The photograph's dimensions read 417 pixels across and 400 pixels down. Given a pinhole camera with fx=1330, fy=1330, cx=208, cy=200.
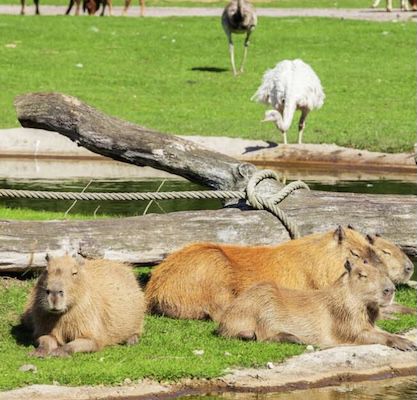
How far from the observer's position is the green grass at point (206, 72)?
72.3 feet

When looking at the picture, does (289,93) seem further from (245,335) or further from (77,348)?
(77,348)

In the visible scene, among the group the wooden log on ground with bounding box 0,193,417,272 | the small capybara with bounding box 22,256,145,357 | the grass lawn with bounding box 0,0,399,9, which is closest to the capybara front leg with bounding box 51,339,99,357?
the small capybara with bounding box 22,256,145,357

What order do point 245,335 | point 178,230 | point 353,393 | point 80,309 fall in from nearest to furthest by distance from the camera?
point 353,393, point 80,309, point 245,335, point 178,230

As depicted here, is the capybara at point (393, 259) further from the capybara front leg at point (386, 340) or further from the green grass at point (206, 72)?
the green grass at point (206, 72)

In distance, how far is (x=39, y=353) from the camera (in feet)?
26.9

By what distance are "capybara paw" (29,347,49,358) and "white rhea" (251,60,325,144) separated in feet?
39.0

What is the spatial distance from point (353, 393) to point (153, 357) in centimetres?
126

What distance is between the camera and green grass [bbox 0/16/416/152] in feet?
72.3

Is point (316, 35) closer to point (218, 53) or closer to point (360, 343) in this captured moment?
point (218, 53)

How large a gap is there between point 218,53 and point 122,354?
22.3 m

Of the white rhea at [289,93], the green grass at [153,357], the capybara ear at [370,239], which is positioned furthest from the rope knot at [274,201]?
the white rhea at [289,93]

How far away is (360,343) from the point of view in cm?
862

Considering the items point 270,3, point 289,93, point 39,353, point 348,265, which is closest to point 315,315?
point 348,265

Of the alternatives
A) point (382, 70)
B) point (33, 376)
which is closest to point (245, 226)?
point (33, 376)
